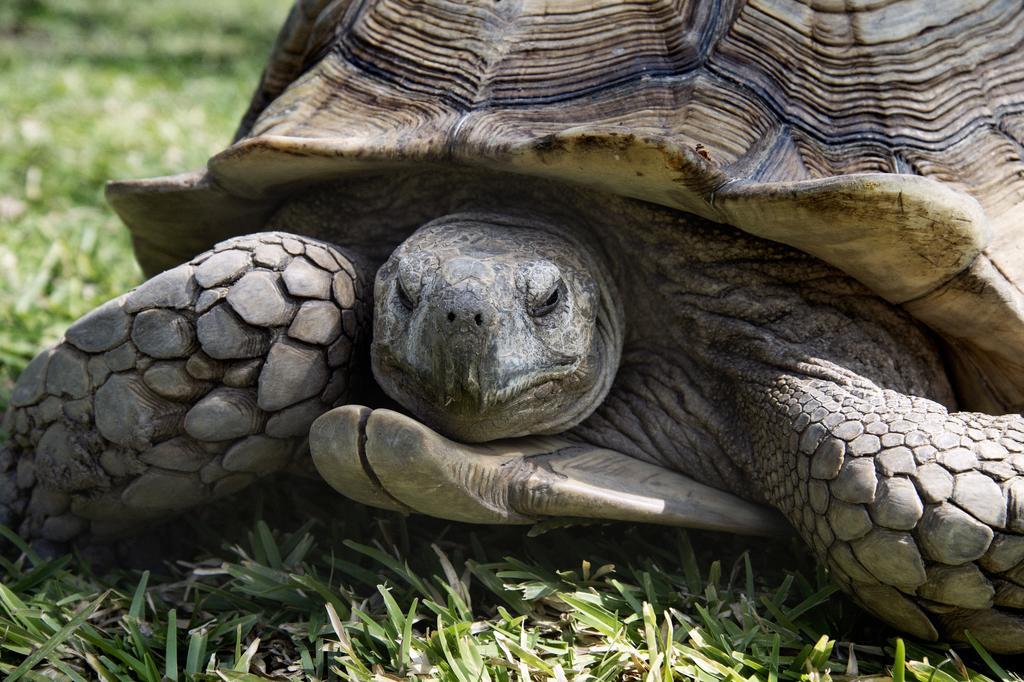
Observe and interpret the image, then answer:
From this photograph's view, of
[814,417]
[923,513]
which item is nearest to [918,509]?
[923,513]

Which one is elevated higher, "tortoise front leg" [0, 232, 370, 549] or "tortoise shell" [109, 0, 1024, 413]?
"tortoise shell" [109, 0, 1024, 413]

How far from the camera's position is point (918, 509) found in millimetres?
1850

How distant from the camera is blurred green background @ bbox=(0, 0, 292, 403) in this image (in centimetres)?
364

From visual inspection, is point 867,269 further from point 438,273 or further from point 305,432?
point 305,432

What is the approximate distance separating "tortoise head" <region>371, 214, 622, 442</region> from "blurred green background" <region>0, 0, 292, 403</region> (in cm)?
148

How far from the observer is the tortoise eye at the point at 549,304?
212cm

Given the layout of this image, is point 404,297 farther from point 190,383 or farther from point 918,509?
point 918,509

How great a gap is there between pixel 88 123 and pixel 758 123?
439cm

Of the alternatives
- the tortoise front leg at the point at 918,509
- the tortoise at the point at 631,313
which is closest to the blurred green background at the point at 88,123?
the tortoise at the point at 631,313

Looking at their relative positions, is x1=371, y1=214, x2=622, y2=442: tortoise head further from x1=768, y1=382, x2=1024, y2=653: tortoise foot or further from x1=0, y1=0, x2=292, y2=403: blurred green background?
x1=0, y1=0, x2=292, y2=403: blurred green background

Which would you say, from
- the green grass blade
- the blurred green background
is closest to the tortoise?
the green grass blade

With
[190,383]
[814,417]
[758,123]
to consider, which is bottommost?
[190,383]

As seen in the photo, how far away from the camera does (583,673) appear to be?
180 centimetres

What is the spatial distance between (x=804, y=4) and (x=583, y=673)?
1.57m
